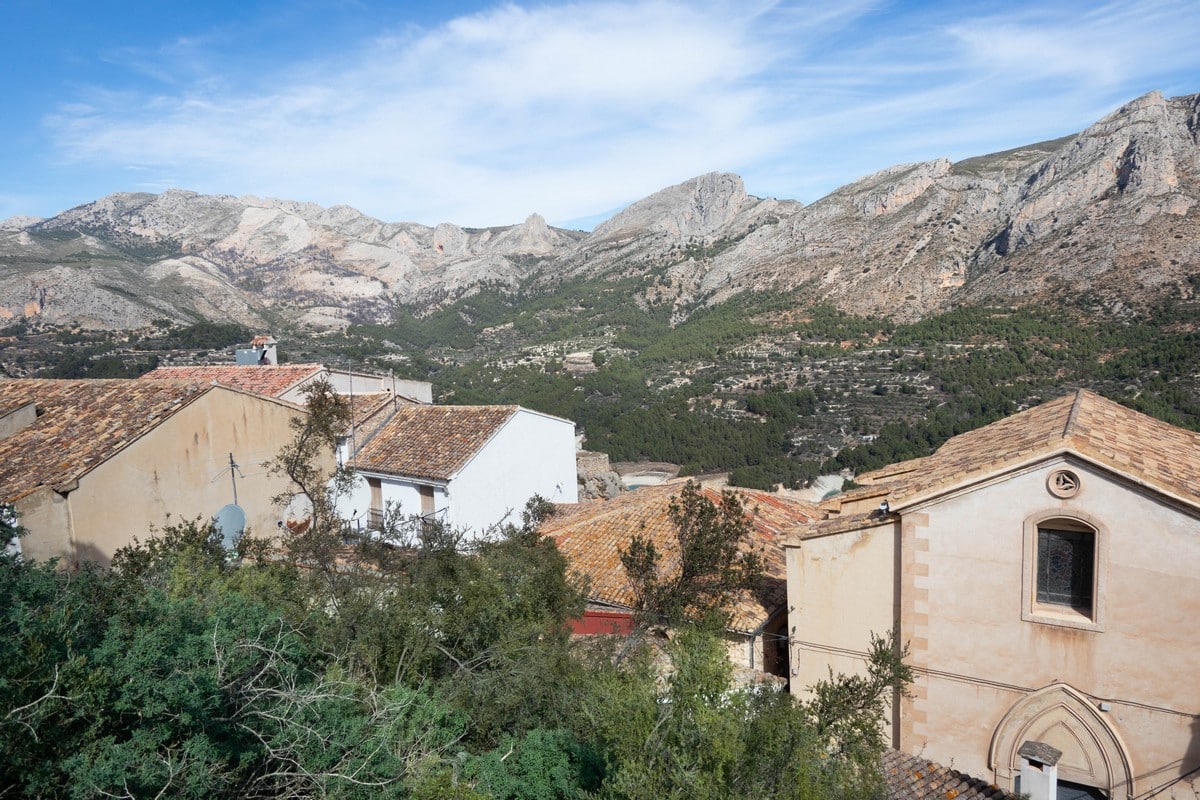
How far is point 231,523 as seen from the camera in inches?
557

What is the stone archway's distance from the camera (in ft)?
26.9

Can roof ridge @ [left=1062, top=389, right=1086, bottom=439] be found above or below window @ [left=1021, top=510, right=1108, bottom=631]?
above

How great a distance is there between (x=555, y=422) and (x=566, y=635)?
35.6 ft

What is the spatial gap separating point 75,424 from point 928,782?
1605cm

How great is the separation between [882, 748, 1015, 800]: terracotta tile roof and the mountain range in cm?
4396

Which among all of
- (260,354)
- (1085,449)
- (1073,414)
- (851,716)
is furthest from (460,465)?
(260,354)

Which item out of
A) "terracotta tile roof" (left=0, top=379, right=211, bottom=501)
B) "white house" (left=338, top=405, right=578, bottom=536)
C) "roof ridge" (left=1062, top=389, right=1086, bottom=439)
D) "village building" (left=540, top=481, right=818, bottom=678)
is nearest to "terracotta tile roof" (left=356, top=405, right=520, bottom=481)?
"white house" (left=338, top=405, right=578, bottom=536)

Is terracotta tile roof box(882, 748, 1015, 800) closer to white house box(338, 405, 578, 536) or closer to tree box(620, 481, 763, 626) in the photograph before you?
tree box(620, 481, 763, 626)

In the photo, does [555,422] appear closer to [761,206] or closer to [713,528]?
[713,528]

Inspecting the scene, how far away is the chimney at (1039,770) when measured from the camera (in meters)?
8.31

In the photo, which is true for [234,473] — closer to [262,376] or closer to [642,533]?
[262,376]

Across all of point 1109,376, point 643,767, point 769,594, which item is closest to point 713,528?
point 769,594

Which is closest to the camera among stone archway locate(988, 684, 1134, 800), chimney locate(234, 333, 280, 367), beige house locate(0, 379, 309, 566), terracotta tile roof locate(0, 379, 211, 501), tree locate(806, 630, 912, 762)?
tree locate(806, 630, 912, 762)

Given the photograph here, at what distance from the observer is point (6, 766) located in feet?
13.2
